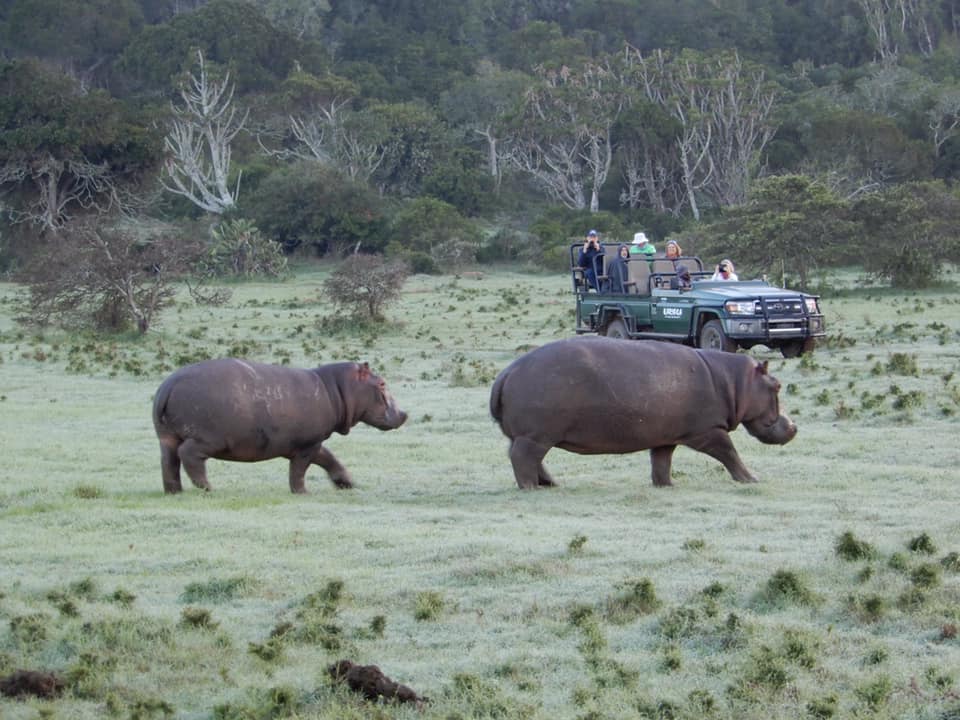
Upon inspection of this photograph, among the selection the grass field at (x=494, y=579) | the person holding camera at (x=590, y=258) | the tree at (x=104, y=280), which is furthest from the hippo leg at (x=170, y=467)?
the tree at (x=104, y=280)

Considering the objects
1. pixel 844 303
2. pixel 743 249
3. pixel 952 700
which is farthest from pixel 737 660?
pixel 743 249

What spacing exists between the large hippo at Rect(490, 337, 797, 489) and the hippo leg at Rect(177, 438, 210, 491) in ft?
6.93

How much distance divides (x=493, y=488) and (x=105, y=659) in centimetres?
494

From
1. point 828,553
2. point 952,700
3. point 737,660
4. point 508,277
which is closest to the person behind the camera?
point 952,700

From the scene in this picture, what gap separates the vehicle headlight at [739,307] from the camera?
20312 millimetres

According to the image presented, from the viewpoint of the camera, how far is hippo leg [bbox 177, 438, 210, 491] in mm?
11000

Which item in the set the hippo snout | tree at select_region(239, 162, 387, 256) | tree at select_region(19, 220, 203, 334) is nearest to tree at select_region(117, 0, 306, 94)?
tree at select_region(239, 162, 387, 256)

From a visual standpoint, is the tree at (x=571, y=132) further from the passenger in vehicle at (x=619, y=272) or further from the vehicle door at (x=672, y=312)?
the vehicle door at (x=672, y=312)

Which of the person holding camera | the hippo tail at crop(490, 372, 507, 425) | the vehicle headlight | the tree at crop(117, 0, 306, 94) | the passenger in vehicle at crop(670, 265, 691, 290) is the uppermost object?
the tree at crop(117, 0, 306, 94)

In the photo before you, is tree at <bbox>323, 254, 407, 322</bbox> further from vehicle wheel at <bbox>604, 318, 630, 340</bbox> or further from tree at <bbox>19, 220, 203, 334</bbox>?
vehicle wheel at <bbox>604, 318, 630, 340</bbox>

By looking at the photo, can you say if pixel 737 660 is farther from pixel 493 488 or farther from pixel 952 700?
pixel 493 488

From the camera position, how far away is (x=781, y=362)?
20359mm

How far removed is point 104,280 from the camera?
27188 mm

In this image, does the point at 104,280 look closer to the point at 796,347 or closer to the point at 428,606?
the point at 796,347
